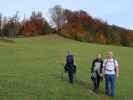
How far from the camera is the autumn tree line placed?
12788cm

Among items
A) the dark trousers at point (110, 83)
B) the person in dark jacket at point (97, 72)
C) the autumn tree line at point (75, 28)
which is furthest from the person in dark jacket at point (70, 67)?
the autumn tree line at point (75, 28)

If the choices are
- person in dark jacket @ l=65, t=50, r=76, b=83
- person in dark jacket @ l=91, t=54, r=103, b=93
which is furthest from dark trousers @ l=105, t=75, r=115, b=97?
person in dark jacket @ l=65, t=50, r=76, b=83

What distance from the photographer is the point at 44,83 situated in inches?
960

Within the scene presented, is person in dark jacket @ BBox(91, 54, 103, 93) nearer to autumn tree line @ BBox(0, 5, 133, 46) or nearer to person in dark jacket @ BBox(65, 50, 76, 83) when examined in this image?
person in dark jacket @ BBox(65, 50, 76, 83)

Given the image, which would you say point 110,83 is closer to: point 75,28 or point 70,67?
point 70,67

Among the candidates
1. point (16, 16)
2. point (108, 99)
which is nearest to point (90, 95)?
point (108, 99)

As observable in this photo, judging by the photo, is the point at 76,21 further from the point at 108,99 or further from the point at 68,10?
the point at 108,99

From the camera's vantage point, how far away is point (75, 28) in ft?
433

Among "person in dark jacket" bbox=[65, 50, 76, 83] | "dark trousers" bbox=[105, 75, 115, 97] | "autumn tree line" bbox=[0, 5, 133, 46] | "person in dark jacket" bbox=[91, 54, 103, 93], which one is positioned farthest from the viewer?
"autumn tree line" bbox=[0, 5, 133, 46]

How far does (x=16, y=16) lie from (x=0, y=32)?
15139 mm

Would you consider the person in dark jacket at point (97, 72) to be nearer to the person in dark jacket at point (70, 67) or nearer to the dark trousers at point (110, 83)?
the dark trousers at point (110, 83)

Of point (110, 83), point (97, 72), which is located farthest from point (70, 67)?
point (110, 83)

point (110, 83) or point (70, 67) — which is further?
point (70, 67)

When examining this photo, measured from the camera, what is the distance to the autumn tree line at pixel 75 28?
420 ft
